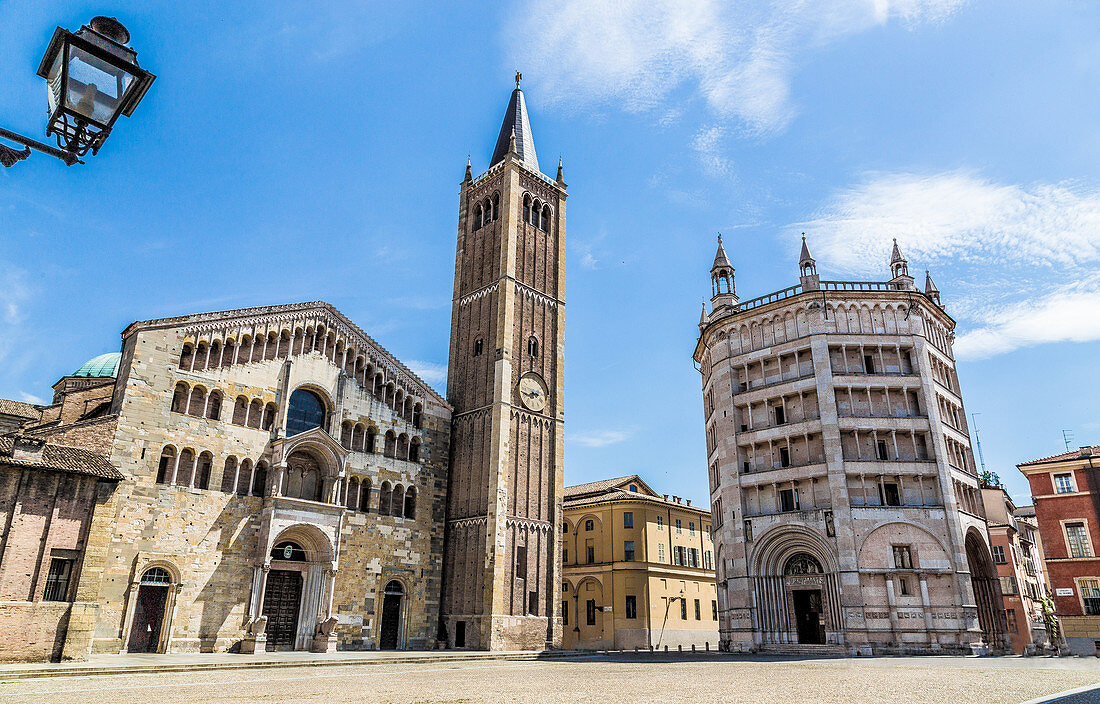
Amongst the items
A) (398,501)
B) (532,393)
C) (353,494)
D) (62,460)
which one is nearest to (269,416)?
(353,494)

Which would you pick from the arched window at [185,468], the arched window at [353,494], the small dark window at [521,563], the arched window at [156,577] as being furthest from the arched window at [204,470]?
the small dark window at [521,563]

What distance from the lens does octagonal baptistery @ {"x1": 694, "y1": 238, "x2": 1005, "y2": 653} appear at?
34844 mm

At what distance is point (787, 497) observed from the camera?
129 feet

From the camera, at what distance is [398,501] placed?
1516 inches

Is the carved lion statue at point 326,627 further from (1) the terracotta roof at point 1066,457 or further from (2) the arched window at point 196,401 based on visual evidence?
(1) the terracotta roof at point 1066,457

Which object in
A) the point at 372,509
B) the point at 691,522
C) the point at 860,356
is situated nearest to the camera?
the point at 372,509

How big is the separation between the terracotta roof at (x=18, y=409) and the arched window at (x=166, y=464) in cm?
1792

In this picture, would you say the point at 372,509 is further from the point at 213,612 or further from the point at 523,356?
the point at 523,356

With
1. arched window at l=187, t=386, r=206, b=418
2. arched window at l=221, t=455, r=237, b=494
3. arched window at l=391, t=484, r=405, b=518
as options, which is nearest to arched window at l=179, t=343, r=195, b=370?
arched window at l=187, t=386, r=206, b=418

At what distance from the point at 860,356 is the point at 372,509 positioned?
28983 millimetres

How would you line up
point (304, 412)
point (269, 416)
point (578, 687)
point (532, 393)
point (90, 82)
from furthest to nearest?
point (532, 393), point (304, 412), point (269, 416), point (578, 687), point (90, 82)

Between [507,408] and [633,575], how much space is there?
20738mm

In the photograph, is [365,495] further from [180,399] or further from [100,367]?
[100,367]

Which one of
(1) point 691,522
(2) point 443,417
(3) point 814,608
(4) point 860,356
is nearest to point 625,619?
(1) point 691,522
